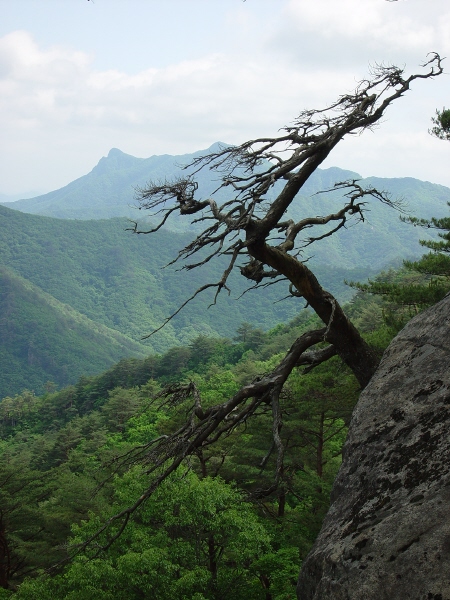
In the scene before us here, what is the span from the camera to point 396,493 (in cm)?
283

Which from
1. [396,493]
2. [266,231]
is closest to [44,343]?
[266,231]

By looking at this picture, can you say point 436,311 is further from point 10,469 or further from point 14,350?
point 14,350

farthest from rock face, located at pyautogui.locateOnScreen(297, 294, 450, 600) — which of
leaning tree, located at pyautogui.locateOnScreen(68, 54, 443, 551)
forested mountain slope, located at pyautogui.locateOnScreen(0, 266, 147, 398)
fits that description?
forested mountain slope, located at pyautogui.locateOnScreen(0, 266, 147, 398)

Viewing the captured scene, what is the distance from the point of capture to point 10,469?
21156 millimetres

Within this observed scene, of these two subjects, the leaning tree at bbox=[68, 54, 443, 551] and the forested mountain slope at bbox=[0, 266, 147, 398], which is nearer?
the leaning tree at bbox=[68, 54, 443, 551]

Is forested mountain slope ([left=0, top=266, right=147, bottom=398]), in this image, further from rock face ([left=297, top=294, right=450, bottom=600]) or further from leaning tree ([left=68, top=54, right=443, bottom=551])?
rock face ([left=297, top=294, right=450, bottom=600])

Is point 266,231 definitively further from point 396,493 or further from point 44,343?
point 44,343

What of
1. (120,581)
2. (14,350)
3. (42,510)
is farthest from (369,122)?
(14,350)

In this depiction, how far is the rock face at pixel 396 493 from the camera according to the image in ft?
7.82

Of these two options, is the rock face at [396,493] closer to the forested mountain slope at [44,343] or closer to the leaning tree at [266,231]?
the leaning tree at [266,231]

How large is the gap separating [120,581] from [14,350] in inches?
4946

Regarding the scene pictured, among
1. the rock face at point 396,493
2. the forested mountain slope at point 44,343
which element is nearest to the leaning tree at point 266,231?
the rock face at point 396,493

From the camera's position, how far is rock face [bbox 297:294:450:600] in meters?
2.38

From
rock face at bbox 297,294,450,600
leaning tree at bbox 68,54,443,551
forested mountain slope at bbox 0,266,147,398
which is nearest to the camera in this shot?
rock face at bbox 297,294,450,600
